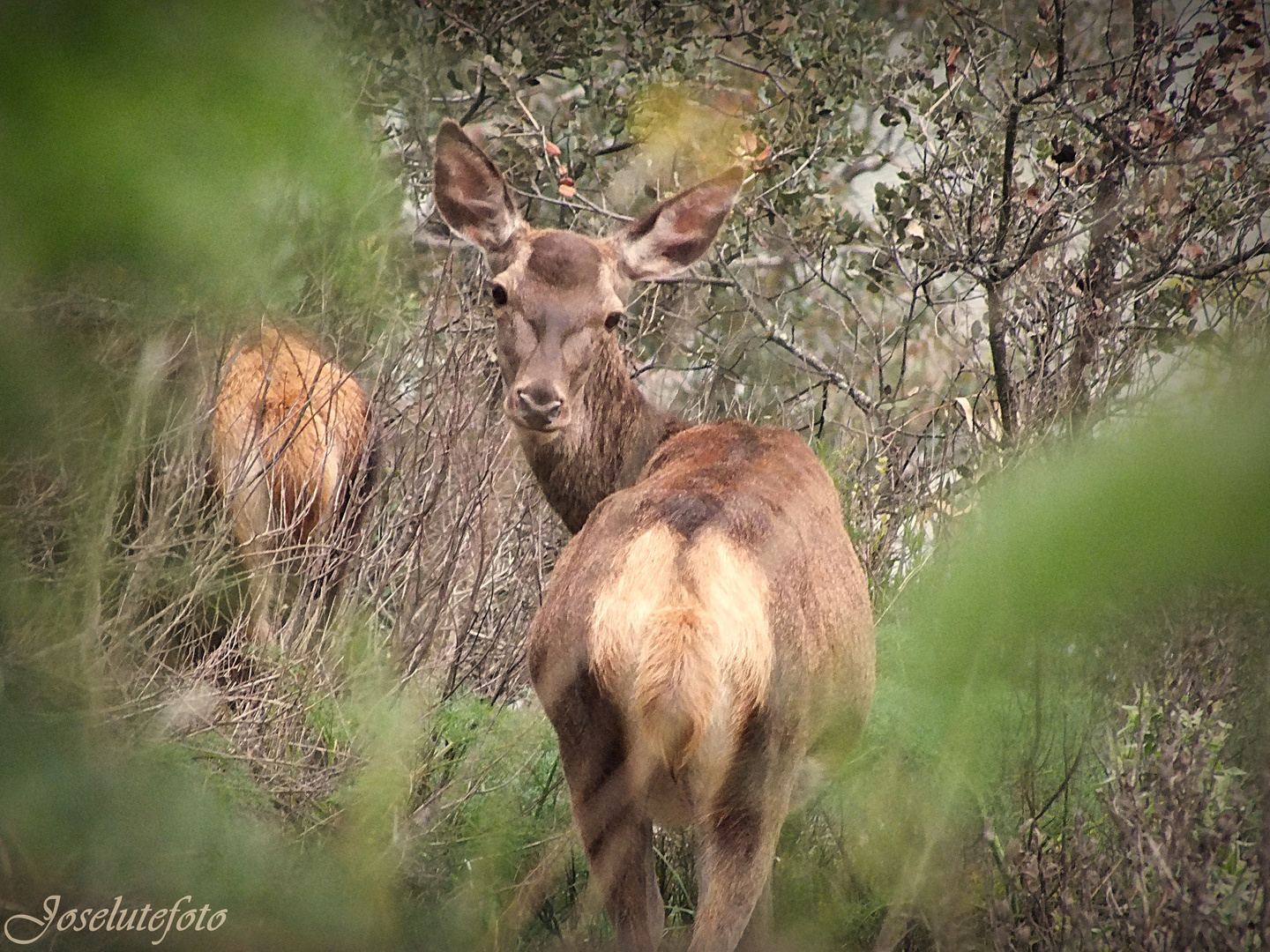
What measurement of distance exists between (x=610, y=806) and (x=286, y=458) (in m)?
2.09

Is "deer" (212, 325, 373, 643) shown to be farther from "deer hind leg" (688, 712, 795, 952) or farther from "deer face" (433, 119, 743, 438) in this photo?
"deer hind leg" (688, 712, 795, 952)

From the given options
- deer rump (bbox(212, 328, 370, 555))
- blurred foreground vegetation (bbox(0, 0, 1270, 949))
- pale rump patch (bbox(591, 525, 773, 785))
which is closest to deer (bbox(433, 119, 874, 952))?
pale rump patch (bbox(591, 525, 773, 785))

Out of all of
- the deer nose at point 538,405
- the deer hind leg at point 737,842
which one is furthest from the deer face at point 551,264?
the deer hind leg at point 737,842

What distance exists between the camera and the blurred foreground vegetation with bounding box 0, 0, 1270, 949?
40.7 inches

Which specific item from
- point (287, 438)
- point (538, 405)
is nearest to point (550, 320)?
point (538, 405)

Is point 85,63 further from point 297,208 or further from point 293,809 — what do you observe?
point 293,809

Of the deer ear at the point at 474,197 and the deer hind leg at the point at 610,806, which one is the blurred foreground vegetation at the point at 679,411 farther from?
the deer hind leg at the point at 610,806

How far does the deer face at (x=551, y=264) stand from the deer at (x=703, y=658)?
0.09m

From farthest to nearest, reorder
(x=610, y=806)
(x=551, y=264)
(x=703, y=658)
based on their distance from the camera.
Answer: (x=551, y=264)
(x=610, y=806)
(x=703, y=658)

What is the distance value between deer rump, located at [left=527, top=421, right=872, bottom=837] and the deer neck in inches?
43.1

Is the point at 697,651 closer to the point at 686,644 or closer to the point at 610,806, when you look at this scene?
the point at 686,644

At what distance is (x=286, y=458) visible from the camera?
4879 millimetres
